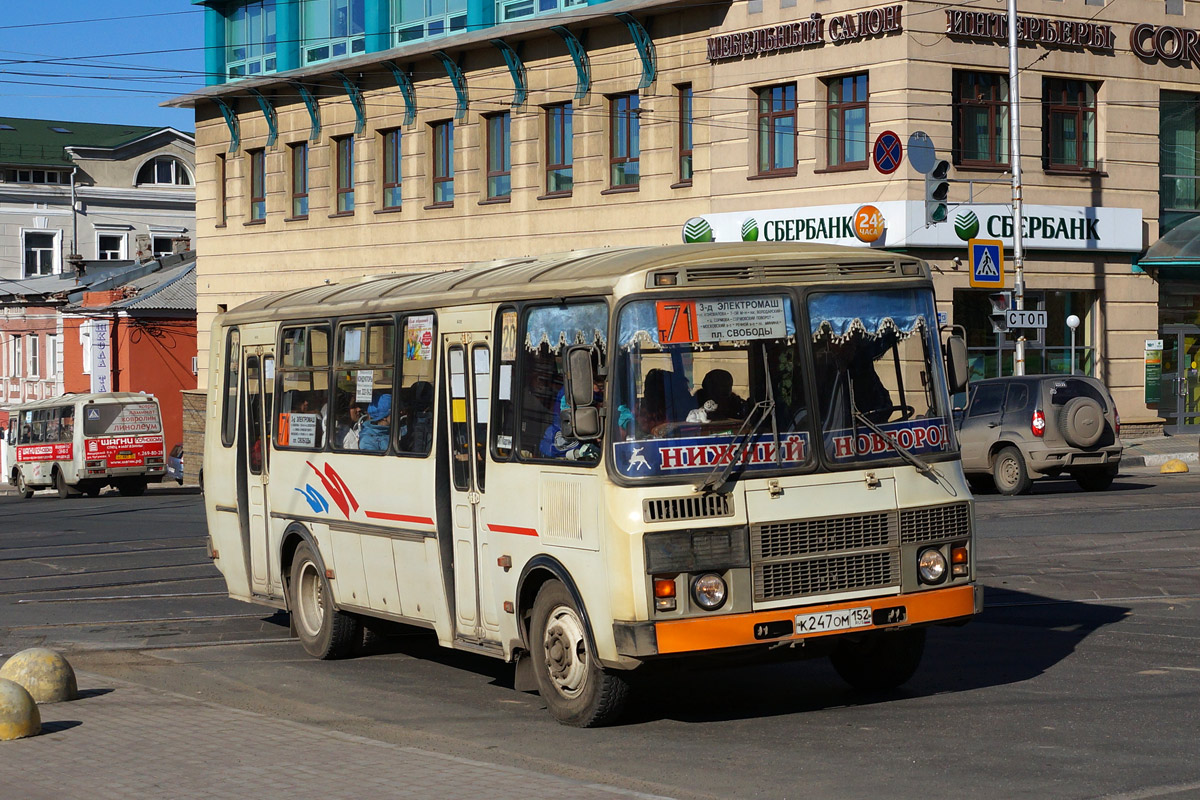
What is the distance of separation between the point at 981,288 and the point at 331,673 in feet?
69.3

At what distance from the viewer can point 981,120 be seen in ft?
99.8

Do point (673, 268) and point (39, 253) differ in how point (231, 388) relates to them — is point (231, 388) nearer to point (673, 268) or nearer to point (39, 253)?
point (673, 268)

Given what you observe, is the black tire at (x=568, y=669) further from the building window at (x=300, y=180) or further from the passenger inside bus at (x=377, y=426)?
the building window at (x=300, y=180)

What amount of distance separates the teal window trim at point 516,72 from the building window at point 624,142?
2.57 m

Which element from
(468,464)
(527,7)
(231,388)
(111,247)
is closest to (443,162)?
(527,7)

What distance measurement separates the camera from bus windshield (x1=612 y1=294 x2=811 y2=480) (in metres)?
8.41

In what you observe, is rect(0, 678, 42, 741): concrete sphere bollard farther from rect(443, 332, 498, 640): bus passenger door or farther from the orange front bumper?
the orange front bumper

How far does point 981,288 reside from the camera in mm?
30125

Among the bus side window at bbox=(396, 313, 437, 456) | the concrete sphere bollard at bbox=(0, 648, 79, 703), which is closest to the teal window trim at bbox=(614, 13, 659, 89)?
the bus side window at bbox=(396, 313, 437, 456)

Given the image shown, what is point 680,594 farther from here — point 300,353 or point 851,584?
point 300,353

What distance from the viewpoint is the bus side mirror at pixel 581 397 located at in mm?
8273

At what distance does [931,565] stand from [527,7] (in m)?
29.1

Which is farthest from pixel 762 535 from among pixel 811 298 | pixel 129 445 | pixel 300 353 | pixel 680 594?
pixel 129 445

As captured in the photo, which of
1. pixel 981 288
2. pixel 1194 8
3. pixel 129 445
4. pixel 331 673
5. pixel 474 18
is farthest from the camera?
pixel 129 445
